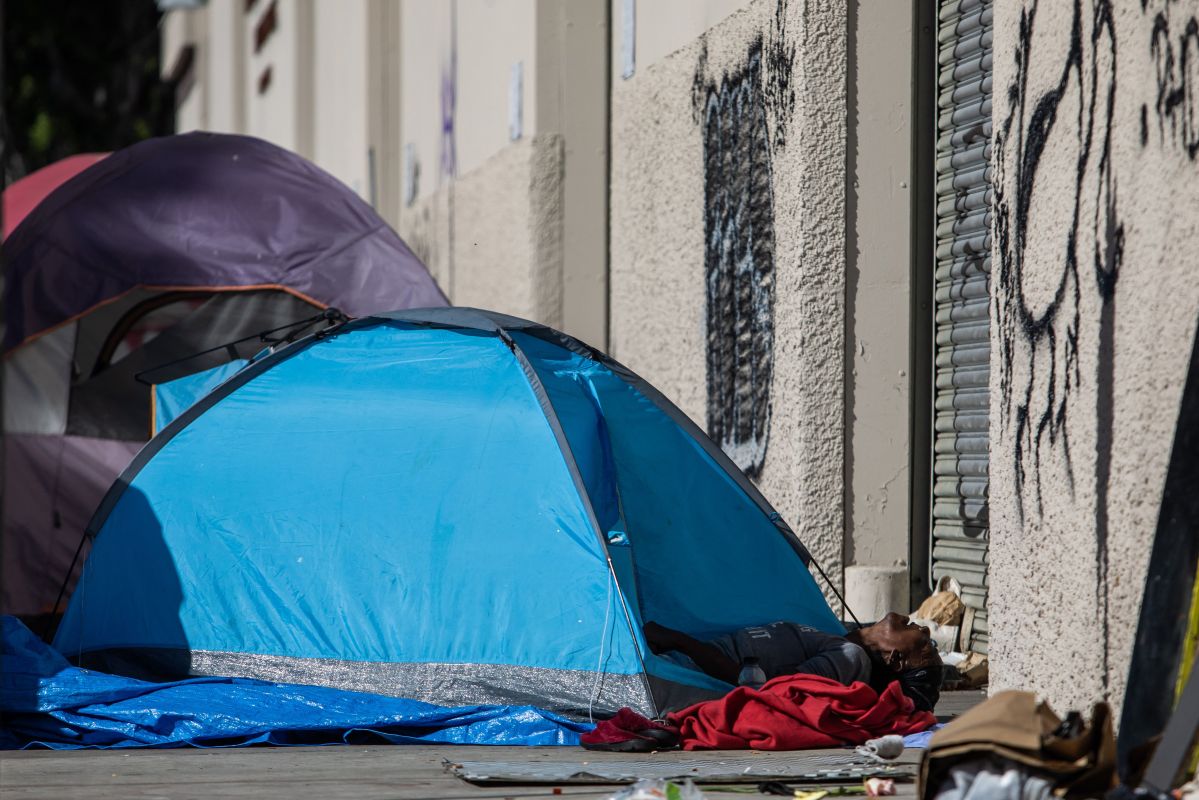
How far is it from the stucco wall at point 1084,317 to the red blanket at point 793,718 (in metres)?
0.32

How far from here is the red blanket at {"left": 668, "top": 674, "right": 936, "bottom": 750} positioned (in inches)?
162

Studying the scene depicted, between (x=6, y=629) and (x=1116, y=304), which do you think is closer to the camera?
(x=1116, y=304)

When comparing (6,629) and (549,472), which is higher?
(549,472)

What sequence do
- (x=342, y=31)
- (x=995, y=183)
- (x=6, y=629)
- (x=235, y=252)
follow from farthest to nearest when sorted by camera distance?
(x=342, y=31), (x=235, y=252), (x=6, y=629), (x=995, y=183)

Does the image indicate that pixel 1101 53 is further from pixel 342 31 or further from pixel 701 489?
pixel 342 31

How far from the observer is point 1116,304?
3.66 m

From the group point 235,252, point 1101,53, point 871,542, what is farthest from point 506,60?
point 1101,53

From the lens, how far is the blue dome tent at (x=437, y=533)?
446cm

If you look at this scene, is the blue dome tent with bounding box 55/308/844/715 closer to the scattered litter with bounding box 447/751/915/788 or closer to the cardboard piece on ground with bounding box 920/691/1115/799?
A: the scattered litter with bounding box 447/751/915/788

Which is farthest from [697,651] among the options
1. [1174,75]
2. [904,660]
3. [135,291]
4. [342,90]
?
[342,90]

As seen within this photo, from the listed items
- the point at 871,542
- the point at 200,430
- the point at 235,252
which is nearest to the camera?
the point at 200,430

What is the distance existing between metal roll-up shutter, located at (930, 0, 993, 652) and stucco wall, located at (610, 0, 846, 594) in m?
0.36

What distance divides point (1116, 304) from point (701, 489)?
1613 mm

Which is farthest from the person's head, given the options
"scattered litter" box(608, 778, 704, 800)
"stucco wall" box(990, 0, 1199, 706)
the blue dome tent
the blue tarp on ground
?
"scattered litter" box(608, 778, 704, 800)
